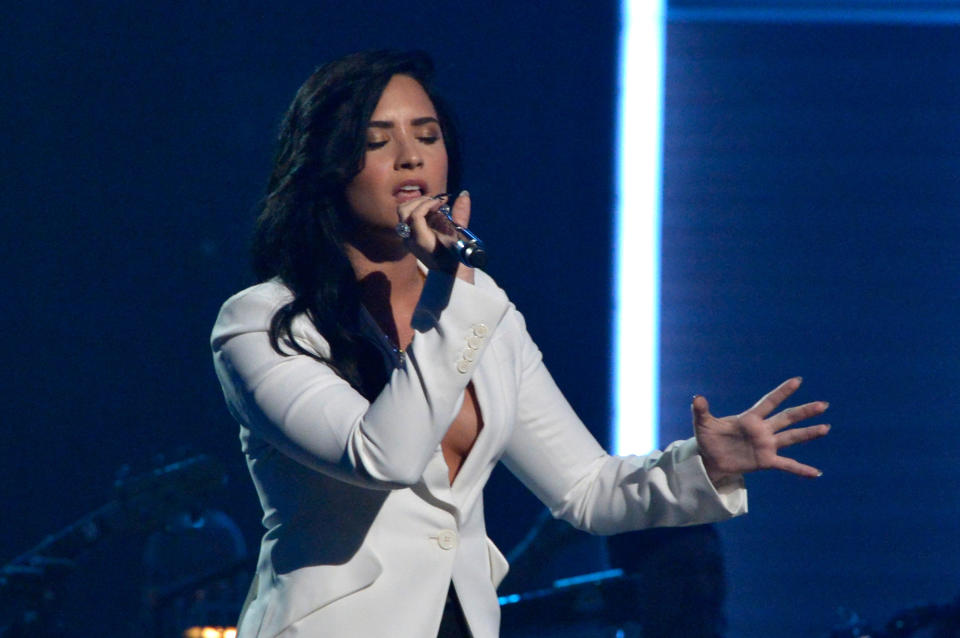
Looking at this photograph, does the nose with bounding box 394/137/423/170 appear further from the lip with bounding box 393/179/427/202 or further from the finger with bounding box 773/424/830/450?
the finger with bounding box 773/424/830/450

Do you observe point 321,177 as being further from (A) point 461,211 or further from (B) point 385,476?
(B) point 385,476

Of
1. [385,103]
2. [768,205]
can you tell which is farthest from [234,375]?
[768,205]

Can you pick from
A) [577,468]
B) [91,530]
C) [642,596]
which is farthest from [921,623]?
[91,530]

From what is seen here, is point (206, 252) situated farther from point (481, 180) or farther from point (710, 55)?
point (710, 55)

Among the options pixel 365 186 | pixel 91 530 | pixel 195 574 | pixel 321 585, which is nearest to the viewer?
pixel 321 585

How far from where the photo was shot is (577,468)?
150cm

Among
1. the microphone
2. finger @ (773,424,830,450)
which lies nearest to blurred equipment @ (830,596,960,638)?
finger @ (773,424,830,450)

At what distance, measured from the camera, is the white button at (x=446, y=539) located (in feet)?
4.11

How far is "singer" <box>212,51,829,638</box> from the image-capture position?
1.15 m

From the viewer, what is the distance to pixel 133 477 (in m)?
2.82

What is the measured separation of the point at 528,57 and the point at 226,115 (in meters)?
0.80

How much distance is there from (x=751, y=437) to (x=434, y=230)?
47cm

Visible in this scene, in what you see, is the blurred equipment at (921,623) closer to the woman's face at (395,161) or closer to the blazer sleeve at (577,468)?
the blazer sleeve at (577,468)

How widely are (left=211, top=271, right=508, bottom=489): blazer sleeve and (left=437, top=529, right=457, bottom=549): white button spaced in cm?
15
